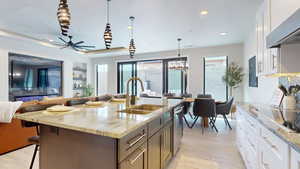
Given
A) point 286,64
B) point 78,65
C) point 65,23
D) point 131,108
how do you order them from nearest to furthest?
1. point 286,64
2. point 65,23
3. point 131,108
4. point 78,65

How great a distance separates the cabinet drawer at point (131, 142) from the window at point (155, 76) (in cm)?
458

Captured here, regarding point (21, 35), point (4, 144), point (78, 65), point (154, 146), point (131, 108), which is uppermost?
point (21, 35)

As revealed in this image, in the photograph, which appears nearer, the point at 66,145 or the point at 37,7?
the point at 66,145

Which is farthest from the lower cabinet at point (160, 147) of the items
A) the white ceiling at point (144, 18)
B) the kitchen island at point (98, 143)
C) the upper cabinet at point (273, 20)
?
the white ceiling at point (144, 18)

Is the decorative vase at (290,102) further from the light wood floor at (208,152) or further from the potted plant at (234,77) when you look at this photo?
the potted plant at (234,77)

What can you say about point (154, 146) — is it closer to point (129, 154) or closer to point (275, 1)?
point (129, 154)

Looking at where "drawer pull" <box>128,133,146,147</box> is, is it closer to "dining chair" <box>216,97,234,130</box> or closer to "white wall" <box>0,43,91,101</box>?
"dining chair" <box>216,97,234,130</box>

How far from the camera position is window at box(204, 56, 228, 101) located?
5.63 meters

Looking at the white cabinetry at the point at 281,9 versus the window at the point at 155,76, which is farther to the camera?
the window at the point at 155,76

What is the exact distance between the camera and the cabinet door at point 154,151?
1557 millimetres

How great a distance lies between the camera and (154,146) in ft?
5.46

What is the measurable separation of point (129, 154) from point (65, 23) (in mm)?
1673

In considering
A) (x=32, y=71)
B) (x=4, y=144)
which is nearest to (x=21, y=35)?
(x=32, y=71)

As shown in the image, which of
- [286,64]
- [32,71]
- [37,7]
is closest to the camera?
[286,64]
